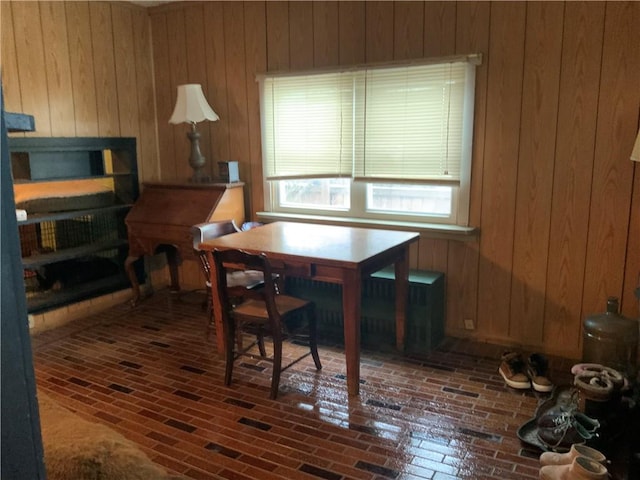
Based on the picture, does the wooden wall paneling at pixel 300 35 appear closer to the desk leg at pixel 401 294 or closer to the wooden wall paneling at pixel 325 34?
the wooden wall paneling at pixel 325 34

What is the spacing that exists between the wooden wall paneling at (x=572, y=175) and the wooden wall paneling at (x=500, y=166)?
251 mm

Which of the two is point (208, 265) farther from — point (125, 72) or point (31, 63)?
point (125, 72)

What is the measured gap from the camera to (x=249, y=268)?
112 inches

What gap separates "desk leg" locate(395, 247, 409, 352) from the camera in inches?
131

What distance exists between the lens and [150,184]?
448 cm

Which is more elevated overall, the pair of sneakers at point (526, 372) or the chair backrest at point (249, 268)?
the chair backrest at point (249, 268)

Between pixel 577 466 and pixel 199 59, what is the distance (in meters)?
3.99

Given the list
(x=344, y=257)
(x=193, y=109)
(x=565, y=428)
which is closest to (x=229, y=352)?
(x=344, y=257)

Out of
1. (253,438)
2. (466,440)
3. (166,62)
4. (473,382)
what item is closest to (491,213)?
(473,382)

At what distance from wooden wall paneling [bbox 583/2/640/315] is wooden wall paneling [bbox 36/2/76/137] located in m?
3.70

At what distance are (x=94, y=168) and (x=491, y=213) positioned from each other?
317cm

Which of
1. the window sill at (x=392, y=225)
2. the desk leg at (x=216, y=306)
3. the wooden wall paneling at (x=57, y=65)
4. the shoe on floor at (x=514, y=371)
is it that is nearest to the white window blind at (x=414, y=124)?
the window sill at (x=392, y=225)

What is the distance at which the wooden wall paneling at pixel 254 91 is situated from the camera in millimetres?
4121

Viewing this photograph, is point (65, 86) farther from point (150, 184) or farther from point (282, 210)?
point (282, 210)
